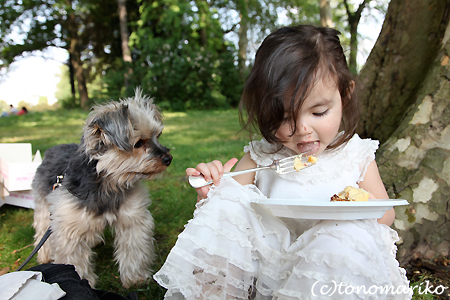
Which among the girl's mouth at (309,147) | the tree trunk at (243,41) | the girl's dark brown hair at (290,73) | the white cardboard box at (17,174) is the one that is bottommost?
the white cardboard box at (17,174)

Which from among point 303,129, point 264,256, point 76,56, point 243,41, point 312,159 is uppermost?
point 243,41

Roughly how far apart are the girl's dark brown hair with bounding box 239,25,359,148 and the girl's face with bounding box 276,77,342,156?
34 mm

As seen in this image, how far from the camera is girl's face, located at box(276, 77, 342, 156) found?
183 centimetres

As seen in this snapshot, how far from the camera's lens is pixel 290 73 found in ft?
5.98

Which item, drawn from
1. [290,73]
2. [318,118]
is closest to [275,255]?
[318,118]

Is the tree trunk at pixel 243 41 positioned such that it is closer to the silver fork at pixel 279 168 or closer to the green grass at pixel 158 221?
the green grass at pixel 158 221

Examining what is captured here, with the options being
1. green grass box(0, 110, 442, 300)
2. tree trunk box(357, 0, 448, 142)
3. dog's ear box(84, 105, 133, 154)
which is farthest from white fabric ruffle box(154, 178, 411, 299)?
tree trunk box(357, 0, 448, 142)

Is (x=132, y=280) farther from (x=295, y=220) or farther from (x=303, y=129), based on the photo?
(x=303, y=129)

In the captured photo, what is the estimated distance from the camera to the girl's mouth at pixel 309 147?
1.94 metres

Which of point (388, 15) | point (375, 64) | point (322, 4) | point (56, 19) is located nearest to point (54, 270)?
point (375, 64)

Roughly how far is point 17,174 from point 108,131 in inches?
72.7

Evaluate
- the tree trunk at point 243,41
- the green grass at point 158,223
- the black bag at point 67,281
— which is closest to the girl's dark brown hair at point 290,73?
the green grass at point 158,223

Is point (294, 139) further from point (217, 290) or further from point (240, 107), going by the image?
point (217, 290)

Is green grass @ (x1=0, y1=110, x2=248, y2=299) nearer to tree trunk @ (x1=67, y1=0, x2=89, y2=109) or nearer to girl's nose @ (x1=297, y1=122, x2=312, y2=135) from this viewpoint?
girl's nose @ (x1=297, y1=122, x2=312, y2=135)
